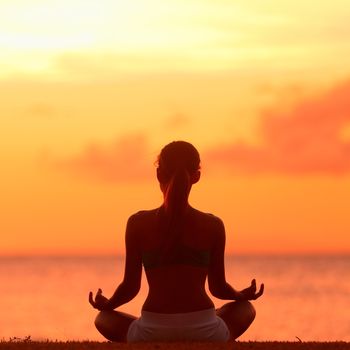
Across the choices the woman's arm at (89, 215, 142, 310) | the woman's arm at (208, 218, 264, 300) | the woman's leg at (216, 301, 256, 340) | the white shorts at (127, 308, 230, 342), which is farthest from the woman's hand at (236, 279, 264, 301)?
the woman's arm at (89, 215, 142, 310)

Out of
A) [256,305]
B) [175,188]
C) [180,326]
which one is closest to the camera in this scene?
[175,188]

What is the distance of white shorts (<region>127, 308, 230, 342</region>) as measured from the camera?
1422 cm

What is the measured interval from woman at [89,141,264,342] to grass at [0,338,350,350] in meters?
0.31

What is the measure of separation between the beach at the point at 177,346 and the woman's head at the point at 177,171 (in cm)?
134

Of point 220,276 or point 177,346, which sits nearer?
point 177,346

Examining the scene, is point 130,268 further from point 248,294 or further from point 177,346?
point 248,294

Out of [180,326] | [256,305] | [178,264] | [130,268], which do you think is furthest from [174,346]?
[256,305]

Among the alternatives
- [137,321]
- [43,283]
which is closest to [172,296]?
[137,321]

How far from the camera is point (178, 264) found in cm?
1427

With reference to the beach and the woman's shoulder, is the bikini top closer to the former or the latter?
the woman's shoulder

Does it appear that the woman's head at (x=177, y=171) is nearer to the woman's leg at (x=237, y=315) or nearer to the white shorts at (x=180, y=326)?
the white shorts at (x=180, y=326)

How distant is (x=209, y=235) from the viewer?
14.3 metres

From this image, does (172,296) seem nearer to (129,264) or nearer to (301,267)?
(129,264)

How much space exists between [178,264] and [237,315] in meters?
0.94
